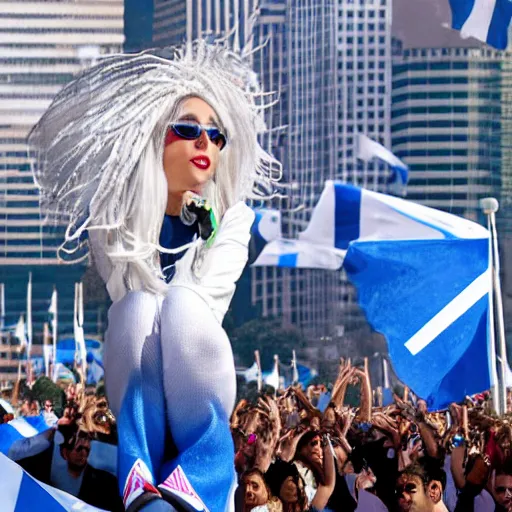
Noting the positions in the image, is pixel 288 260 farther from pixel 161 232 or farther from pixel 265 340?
pixel 161 232

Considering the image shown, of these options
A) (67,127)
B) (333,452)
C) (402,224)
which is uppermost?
(67,127)

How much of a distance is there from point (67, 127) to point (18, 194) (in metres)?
0.32

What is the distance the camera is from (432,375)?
5.48 meters

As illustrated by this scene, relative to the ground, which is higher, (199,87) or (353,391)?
(199,87)

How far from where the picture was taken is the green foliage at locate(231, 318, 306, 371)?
5.25 m

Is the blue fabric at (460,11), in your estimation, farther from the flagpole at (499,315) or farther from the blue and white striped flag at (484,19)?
the flagpole at (499,315)

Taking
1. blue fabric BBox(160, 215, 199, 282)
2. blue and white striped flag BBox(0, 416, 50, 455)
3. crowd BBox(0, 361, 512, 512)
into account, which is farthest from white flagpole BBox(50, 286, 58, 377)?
blue fabric BBox(160, 215, 199, 282)

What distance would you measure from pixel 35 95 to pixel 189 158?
0.63 meters

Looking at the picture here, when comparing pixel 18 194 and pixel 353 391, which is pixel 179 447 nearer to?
pixel 353 391

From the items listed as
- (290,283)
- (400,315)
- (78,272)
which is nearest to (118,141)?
(78,272)

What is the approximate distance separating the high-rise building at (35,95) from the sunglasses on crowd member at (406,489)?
4.45 feet

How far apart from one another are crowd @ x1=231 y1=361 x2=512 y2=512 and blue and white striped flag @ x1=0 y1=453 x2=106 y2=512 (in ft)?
2.36

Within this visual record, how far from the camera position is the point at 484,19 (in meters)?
5.48

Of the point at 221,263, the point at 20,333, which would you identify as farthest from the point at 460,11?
the point at 20,333
